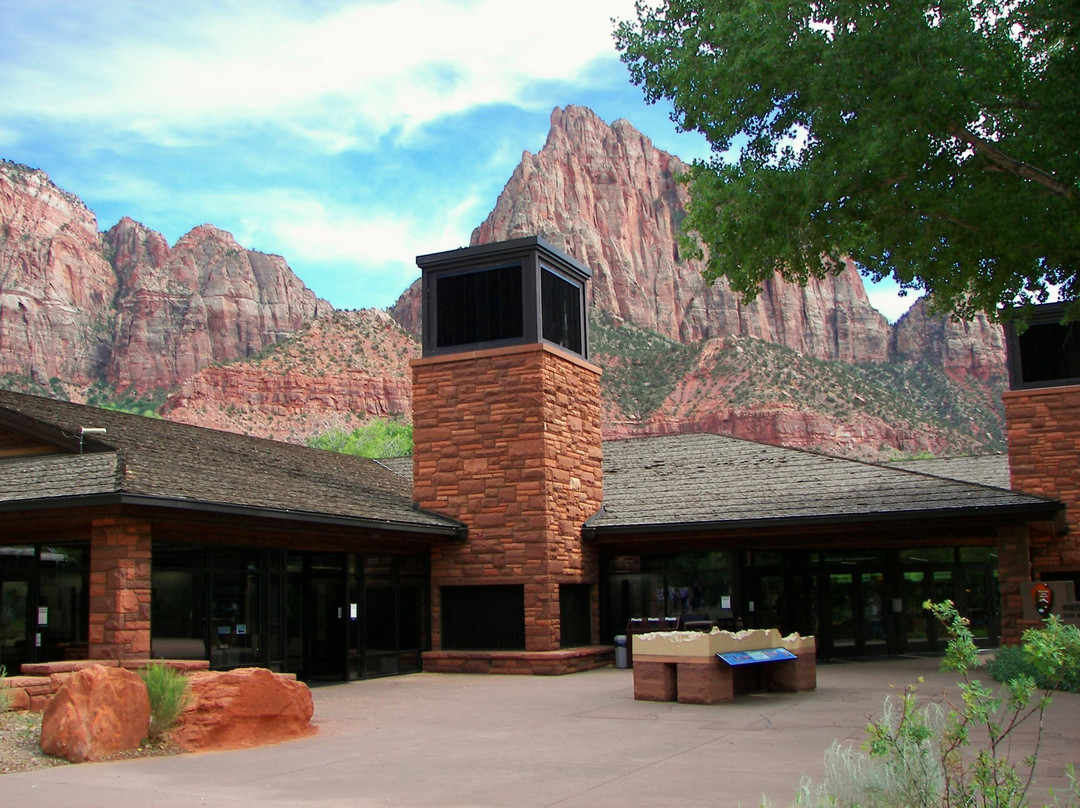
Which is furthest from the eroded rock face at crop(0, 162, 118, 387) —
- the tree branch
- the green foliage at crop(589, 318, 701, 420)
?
the tree branch

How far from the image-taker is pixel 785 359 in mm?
89500

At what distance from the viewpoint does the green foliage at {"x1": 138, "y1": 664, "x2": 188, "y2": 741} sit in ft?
34.1

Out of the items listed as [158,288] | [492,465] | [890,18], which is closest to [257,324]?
[158,288]

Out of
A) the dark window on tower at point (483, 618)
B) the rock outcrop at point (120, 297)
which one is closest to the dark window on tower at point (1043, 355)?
the dark window on tower at point (483, 618)

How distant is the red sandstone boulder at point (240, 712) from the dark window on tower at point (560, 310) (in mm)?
10491

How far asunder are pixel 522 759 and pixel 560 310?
1264cm

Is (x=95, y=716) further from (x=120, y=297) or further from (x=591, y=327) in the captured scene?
(x=120, y=297)

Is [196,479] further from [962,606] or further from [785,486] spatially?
[962,606]

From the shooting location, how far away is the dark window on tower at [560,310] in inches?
816

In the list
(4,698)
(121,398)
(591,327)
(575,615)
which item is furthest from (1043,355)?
(121,398)

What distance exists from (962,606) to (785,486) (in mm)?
4811

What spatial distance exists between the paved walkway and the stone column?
8.56ft

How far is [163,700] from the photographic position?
1042cm

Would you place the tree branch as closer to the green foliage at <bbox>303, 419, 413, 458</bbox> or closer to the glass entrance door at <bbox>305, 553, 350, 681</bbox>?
the glass entrance door at <bbox>305, 553, 350, 681</bbox>
